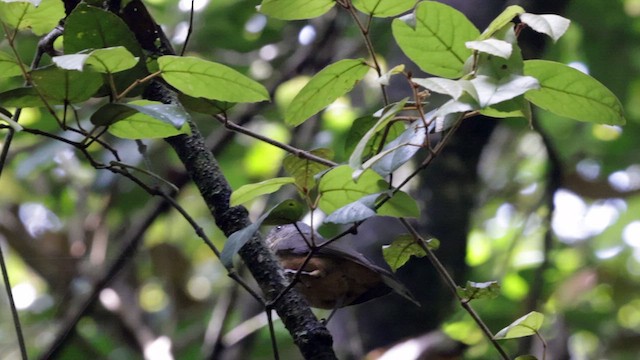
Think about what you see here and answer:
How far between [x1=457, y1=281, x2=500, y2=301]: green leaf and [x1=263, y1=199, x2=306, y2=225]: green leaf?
230 mm

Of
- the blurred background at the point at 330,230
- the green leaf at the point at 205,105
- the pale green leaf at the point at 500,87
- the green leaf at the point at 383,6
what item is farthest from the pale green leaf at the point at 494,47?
the blurred background at the point at 330,230

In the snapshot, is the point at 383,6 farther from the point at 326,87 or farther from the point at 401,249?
the point at 401,249

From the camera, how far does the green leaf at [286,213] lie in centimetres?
97

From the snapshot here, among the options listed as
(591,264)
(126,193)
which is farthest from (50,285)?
(591,264)

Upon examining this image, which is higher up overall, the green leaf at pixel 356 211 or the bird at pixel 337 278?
the green leaf at pixel 356 211

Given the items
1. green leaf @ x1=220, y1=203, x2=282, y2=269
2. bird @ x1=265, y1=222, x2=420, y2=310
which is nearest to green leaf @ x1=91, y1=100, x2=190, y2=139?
green leaf @ x1=220, y1=203, x2=282, y2=269

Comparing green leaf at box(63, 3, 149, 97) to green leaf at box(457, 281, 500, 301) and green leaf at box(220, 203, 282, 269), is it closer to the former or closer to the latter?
green leaf at box(220, 203, 282, 269)

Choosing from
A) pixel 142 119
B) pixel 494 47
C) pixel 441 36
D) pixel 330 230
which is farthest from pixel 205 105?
pixel 330 230

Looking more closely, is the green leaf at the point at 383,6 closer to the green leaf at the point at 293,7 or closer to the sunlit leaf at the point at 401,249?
the green leaf at the point at 293,7

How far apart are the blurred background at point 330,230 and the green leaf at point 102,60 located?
1.06 m

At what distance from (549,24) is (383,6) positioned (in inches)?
8.4

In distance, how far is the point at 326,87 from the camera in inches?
38.8

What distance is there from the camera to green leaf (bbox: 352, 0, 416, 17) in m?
0.95

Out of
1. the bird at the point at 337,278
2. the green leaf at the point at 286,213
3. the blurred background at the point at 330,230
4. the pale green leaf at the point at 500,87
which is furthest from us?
the blurred background at the point at 330,230
